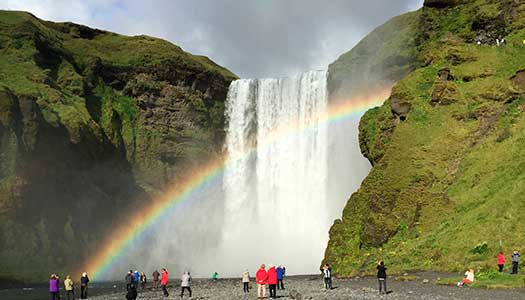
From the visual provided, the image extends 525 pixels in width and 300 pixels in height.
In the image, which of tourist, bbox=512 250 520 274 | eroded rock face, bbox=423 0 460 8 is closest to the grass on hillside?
tourist, bbox=512 250 520 274

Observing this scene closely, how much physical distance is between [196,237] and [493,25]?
51.6 meters

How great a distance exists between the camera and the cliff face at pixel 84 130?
64.4m

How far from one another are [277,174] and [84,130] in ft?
84.3

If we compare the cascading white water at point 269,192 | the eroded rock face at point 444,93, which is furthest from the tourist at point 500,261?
the cascading white water at point 269,192

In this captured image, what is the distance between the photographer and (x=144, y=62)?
92.0 metres

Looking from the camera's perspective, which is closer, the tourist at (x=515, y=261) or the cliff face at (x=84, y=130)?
the tourist at (x=515, y=261)

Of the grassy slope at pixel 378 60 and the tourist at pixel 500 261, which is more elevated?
the grassy slope at pixel 378 60

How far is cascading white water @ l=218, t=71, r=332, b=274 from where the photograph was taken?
75.0 metres

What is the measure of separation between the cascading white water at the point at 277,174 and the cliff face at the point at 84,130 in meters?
5.88

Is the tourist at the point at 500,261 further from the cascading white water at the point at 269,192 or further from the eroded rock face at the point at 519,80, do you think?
the cascading white water at the point at 269,192

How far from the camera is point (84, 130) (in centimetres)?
7612

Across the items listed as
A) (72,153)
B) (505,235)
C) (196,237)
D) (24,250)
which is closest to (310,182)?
(196,237)

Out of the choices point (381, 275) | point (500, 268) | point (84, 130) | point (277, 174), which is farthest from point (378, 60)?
point (381, 275)

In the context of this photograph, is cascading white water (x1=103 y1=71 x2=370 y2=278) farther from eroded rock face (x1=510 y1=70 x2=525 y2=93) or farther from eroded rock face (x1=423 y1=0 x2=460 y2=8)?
eroded rock face (x1=510 y1=70 x2=525 y2=93)
